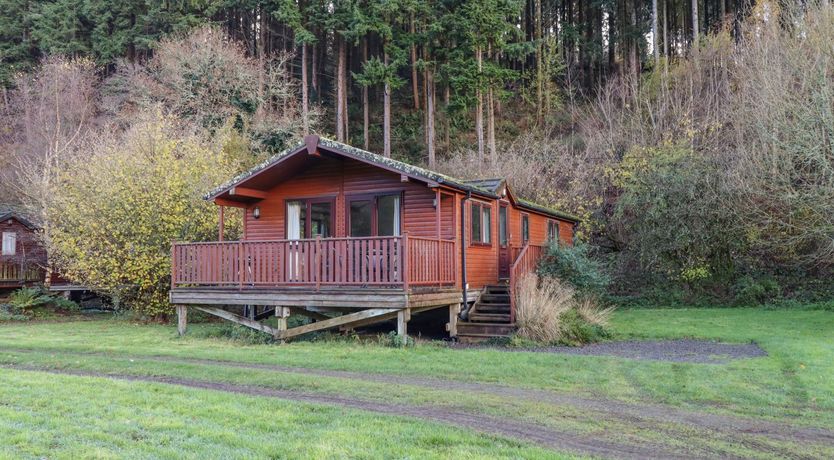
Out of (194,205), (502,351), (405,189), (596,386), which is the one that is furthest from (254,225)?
(596,386)

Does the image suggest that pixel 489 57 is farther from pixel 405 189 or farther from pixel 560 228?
pixel 405 189

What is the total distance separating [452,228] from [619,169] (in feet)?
42.1

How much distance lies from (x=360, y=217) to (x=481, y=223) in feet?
11.2

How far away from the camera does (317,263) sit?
13758mm

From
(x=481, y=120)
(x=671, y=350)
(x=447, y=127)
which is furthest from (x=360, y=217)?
(x=447, y=127)

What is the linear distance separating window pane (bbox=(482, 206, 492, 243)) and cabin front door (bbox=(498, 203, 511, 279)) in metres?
0.74

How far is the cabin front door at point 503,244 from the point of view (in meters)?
18.8

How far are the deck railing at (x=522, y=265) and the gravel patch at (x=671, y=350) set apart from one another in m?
1.84

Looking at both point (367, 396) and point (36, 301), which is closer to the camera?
point (367, 396)

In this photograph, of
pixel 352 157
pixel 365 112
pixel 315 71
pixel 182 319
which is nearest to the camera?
pixel 352 157

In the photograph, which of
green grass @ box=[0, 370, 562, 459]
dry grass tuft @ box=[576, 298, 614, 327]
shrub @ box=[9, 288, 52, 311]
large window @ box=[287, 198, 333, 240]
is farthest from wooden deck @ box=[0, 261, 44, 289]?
dry grass tuft @ box=[576, 298, 614, 327]

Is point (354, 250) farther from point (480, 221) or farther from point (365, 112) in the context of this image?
point (365, 112)

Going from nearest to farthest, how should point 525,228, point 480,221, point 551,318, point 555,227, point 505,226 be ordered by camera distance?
1. point 551,318
2. point 480,221
3. point 505,226
4. point 525,228
5. point 555,227

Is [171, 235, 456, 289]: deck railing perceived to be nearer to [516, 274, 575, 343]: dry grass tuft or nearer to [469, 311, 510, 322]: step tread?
[469, 311, 510, 322]: step tread
